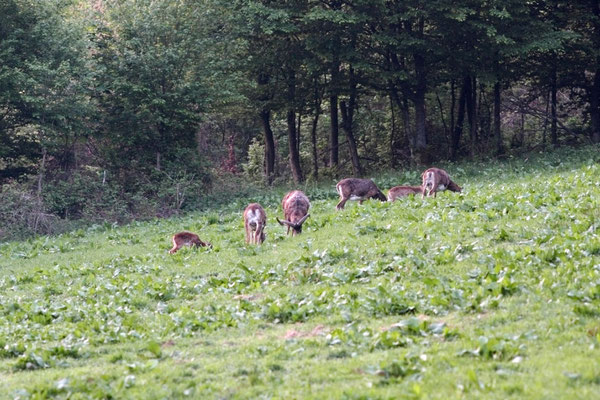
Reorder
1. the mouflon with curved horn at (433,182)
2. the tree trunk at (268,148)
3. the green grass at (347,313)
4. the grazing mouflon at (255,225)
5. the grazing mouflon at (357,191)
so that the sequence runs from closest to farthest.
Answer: the green grass at (347,313) < the grazing mouflon at (255,225) < the mouflon with curved horn at (433,182) < the grazing mouflon at (357,191) < the tree trunk at (268,148)

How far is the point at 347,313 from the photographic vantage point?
31.1 feet

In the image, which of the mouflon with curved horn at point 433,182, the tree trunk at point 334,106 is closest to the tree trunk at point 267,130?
the tree trunk at point 334,106

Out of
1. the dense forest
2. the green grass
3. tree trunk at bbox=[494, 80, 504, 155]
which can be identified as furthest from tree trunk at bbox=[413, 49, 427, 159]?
the green grass

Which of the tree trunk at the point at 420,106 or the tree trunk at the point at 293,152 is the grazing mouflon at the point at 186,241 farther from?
the tree trunk at the point at 293,152

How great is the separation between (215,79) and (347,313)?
79.3 ft

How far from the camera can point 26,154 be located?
30.3 metres

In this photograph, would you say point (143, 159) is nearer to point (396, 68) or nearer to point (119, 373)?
point (396, 68)

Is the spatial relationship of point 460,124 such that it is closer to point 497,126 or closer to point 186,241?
point 497,126

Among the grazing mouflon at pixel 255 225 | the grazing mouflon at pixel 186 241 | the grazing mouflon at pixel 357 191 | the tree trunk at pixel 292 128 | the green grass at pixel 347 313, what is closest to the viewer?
the green grass at pixel 347 313

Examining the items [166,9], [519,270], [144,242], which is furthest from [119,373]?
[166,9]

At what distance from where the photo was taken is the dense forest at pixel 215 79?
94.6 ft

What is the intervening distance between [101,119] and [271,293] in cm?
2206

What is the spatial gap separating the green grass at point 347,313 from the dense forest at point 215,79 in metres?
12.5

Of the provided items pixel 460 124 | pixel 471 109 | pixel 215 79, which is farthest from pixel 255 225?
pixel 460 124
